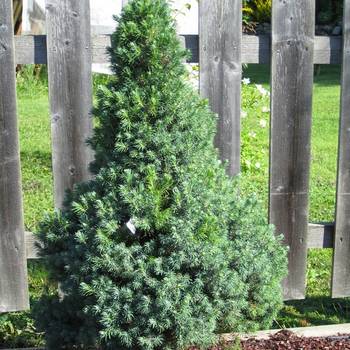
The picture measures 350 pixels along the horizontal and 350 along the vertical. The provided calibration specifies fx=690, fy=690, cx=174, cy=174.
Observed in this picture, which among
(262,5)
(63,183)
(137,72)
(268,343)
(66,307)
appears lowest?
(268,343)

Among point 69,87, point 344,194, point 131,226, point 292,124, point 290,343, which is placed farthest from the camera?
point 344,194

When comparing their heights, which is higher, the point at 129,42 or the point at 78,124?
the point at 129,42

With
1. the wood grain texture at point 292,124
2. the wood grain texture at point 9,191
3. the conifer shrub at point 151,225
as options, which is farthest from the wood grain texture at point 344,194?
the wood grain texture at point 9,191

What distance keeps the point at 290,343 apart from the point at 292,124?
1098 mm

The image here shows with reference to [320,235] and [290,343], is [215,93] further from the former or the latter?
[290,343]

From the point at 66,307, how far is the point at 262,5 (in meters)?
17.0

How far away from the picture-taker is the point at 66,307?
2809mm

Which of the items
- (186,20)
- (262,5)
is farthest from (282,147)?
(262,5)

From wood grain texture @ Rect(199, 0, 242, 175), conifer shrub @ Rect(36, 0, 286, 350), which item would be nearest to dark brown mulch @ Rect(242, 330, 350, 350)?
conifer shrub @ Rect(36, 0, 286, 350)

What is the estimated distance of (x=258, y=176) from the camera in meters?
6.54

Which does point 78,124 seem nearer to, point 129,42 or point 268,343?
point 129,42

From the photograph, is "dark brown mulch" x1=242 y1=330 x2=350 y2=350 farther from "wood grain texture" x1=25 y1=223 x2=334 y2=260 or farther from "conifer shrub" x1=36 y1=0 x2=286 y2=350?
"wood grain texture" x1=25 y1=223 x2=334 y2=260

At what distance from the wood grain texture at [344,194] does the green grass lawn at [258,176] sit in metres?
0.32

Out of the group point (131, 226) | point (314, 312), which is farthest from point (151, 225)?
point (314, 312)
